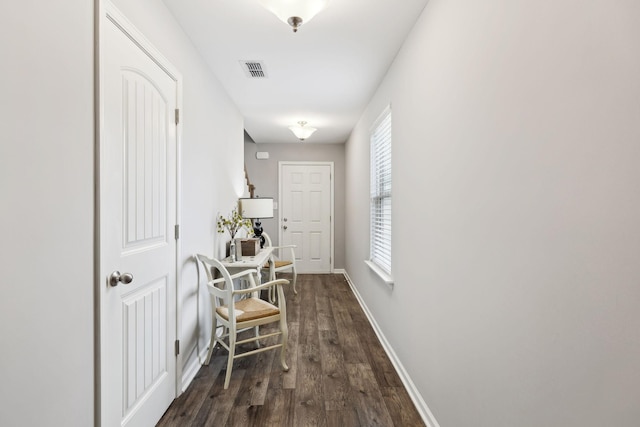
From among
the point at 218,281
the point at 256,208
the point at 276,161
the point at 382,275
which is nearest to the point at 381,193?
the point at 382,275

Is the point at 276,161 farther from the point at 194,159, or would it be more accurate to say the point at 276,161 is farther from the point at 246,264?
the point at 194,159

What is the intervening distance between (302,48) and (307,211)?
3.85 m

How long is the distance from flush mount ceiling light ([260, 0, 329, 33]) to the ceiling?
0.31m

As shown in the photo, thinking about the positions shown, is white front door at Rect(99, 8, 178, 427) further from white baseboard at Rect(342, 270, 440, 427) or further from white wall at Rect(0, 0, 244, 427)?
white baseboard at Rect(342, 270, 440, 427)

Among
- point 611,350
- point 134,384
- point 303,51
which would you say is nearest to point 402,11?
point 303,51

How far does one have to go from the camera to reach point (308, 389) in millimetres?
2252

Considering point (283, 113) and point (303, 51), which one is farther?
point (283, 113)

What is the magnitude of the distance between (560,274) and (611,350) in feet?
0.70

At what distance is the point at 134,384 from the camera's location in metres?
1.64

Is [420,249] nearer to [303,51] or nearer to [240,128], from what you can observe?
[303,51]

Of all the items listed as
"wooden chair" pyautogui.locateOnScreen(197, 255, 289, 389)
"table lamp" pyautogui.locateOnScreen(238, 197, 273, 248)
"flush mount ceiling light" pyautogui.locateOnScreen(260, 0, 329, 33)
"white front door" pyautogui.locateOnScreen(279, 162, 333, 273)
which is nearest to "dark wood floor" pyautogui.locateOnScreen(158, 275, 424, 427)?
"wooden chair" pyautogui.locateOnScreen(197, 255, 289, 389)

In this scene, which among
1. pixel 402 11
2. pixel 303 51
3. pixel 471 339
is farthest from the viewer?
pixel 303 51

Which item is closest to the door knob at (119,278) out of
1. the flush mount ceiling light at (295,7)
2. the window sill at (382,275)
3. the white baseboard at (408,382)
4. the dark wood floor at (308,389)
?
the dark wood floor at (308,389)

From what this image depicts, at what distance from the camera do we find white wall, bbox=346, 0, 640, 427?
2.45ft
